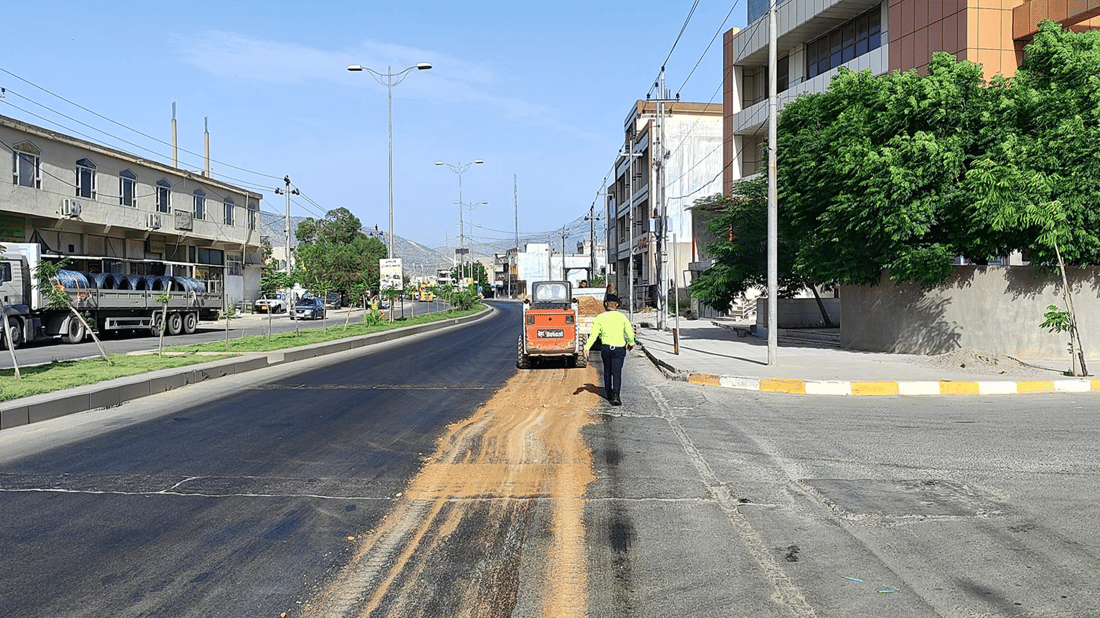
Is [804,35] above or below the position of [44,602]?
above

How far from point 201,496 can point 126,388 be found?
781 centimetres

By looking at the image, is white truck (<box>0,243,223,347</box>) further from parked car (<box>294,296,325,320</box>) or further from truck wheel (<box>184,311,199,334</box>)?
parked car (<box>294,296,325,320</box>)

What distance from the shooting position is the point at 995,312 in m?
18.3

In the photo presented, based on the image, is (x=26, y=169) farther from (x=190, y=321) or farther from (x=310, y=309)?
(x=310, y=309)

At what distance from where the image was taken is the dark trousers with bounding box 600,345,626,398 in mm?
11867

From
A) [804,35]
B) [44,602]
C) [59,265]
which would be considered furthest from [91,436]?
[804,35]

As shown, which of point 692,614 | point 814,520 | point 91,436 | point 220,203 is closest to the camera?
point 692,614

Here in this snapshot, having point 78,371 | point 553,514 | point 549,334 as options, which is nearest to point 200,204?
point 78,371

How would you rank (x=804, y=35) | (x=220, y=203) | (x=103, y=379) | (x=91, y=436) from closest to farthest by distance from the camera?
(x=91, y=436)
(x=103, y=379)
(x=804, y=35)
(x=220, y=203)

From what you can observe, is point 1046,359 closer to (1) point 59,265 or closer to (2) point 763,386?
(2) point 763,386

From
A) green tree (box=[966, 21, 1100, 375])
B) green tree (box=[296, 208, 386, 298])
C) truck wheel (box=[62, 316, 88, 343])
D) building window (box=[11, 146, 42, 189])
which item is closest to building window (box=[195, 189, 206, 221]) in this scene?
green tree (box=[296, 208, 386, 298])

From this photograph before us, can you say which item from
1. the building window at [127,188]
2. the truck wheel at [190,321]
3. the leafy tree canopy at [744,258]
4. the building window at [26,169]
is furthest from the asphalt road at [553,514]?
the building window at [127,188]

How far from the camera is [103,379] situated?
14.0 metres

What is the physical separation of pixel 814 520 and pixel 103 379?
12.7 m
